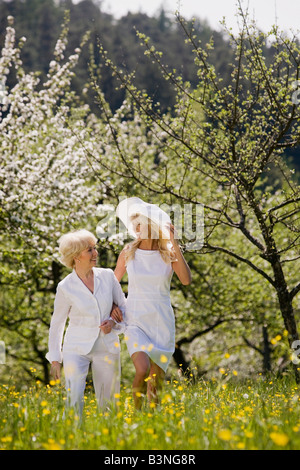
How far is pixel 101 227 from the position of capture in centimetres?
1395

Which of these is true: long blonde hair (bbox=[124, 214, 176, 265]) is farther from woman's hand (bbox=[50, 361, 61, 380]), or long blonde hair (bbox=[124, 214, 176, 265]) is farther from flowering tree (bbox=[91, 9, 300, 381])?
flowering tree (bbox=[91, 9, 300, 381])

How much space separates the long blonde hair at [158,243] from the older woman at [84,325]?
1.62 ft

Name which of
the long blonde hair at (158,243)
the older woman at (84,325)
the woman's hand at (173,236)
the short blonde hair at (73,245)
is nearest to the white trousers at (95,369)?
the older woman at (84,325)

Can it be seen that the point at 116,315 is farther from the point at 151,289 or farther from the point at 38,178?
the point at 38,178

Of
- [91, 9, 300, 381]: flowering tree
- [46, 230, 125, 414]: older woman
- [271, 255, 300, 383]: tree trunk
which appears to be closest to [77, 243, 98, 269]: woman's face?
[46, 230, 125, 414]: older woman

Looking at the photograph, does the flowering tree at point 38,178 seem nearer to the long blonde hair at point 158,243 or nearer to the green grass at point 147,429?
the long blonde hair at point 158,243

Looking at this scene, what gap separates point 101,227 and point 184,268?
8.70 metres

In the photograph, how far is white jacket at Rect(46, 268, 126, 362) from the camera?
189 inches

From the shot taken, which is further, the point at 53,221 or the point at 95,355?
the point at 53,221

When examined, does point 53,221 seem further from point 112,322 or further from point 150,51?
point 112,322

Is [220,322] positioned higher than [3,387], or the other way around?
[220,322]

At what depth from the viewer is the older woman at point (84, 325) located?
4.78 meters

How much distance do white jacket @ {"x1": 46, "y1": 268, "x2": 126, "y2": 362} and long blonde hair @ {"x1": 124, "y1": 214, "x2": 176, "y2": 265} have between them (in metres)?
0.59
